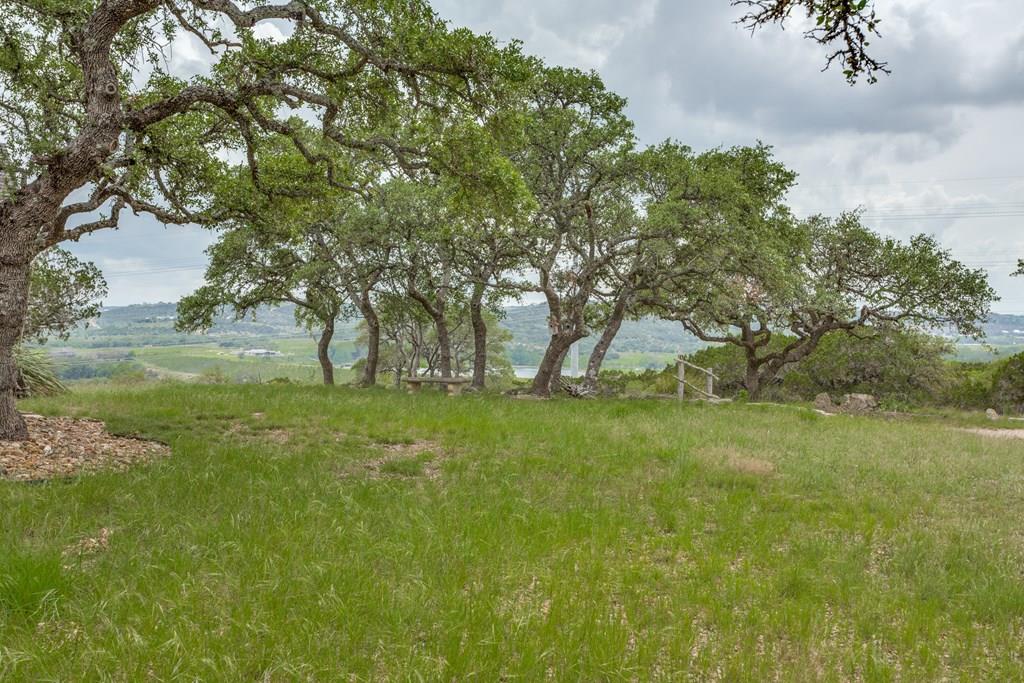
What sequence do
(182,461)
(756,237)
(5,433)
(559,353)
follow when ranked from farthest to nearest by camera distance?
1. (559,353)
2. (756,237)
3. (5,433)
4. (182,461)

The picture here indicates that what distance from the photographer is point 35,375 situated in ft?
59.3

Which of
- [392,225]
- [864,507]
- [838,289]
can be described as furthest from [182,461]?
[838,289]

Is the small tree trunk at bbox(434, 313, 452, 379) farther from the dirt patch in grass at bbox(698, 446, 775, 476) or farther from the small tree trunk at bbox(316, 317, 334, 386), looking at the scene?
the dirt patch in grass at bbox(698, 446, 775, 476)

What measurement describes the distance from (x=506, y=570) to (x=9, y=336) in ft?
30.4

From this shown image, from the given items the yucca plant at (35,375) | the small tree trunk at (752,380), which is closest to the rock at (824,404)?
the small tree trunk at (752,380)

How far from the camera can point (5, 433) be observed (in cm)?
916

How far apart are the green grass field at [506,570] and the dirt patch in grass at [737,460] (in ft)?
0.22

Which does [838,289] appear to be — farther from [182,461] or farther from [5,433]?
[5,433]

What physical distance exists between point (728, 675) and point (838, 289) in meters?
26.6

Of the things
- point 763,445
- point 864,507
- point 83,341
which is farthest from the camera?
point 83,341

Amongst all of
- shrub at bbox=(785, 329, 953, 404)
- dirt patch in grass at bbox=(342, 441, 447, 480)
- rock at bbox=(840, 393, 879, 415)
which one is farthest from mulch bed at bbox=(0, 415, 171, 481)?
shrub at bbox=(785, 329, 953, 404)

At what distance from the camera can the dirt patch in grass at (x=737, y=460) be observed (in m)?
9.70

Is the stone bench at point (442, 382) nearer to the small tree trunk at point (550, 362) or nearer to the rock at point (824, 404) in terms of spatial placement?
the small tree trunk at point (550, 362)

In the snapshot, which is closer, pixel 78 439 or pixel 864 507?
pixel 864 507
